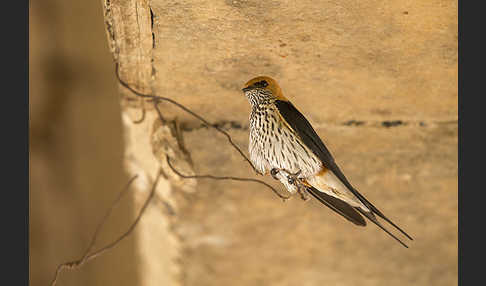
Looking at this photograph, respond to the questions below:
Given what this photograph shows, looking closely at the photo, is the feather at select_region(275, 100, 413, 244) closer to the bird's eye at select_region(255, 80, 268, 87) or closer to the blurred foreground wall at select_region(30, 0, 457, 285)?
the bird's eye at select_region(255, 80, 268, 87)

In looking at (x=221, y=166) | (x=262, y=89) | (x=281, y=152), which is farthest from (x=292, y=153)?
(x=221, y=166)

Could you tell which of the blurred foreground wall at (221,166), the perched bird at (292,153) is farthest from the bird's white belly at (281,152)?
the blurred foreground wall at (221,166)

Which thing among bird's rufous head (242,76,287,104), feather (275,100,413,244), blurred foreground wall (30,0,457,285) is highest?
bird's rufous head (242,76,287,104)

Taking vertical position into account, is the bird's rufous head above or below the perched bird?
above

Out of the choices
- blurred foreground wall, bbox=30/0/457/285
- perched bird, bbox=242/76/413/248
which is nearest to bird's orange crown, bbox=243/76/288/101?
perched bird, bbox=242/76/413/248

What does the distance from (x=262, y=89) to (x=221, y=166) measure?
77 cm

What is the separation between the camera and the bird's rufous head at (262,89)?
3.73ft

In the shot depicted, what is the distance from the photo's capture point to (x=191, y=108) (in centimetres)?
164

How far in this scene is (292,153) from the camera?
112cm

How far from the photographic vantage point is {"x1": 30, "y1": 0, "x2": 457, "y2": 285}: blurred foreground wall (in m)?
1.45

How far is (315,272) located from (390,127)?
0.71 metres

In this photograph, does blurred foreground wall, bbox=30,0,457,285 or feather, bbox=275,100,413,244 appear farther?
blurred foreground wall, bbox=30,0,457,285

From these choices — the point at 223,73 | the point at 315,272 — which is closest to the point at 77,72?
the point at 223,73

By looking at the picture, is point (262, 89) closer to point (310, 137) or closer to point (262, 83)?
point (262, 83)
